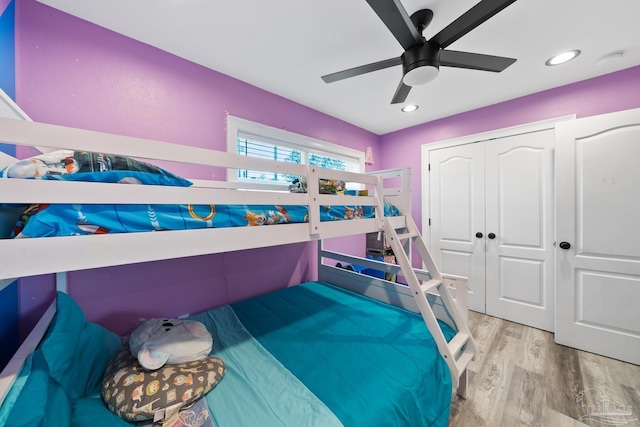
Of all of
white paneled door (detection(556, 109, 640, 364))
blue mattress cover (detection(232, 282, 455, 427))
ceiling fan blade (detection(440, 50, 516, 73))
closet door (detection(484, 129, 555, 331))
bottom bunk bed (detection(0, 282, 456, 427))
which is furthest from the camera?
closet door (detection(484, 129, 555, 331))

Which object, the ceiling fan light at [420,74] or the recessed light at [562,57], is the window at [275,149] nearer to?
the ceiling fan light at [420,74]

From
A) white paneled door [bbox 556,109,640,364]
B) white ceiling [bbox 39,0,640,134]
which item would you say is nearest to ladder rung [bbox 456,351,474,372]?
white paneled door [bbox 556,109,640,364]

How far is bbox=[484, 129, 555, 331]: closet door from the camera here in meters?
2.39

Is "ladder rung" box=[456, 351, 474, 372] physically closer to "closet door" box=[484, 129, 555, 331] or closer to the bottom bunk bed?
the bottom bunk bed

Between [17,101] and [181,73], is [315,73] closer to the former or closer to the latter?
[181,73]

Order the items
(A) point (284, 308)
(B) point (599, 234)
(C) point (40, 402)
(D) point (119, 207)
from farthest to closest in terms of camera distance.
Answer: (B) point (599, 234) → (A) point (284, 308) → (D) point (119, 207) → (C) point (40, 402)

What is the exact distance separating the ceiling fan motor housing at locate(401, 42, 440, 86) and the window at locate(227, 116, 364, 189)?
126 centimetres

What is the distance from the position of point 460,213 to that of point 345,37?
238 cm

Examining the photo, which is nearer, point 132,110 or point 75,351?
point 75,351

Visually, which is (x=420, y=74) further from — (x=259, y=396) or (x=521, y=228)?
(x=521, y=228)

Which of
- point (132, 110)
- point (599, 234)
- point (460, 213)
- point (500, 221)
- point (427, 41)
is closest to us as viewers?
point (427, 41)

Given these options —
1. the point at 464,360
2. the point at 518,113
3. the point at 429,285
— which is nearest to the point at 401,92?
the point at 429,285

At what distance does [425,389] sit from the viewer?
3.51 ft

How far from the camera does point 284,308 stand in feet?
5.80
